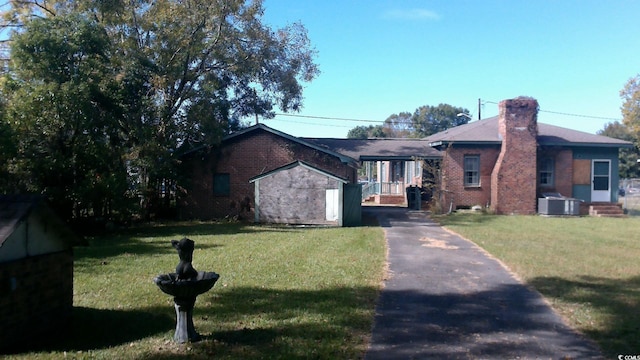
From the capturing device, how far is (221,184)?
2325cm

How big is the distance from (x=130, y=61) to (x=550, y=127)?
22114mm

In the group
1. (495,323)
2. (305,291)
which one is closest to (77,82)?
(305,291)

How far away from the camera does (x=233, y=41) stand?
2250 centimetres

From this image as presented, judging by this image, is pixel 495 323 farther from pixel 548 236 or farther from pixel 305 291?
pixel 548 236

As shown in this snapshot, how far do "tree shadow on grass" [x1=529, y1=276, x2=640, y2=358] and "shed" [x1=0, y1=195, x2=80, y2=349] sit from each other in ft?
21.6

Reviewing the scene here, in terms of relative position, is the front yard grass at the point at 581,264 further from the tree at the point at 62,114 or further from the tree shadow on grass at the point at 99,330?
the tree at the point at 62,114

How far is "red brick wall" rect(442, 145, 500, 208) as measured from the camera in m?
25.5

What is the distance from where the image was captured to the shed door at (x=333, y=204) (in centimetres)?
2023

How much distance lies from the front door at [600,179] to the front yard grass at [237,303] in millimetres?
16800

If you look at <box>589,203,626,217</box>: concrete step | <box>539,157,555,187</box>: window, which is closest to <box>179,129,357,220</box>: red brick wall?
<box>539,157,555,187</box>: window

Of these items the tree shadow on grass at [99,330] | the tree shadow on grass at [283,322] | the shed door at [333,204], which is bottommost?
the tree shadow on grass at [99,330]

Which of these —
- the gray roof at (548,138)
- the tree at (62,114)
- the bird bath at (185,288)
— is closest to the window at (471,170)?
the gray roof at (548,138)

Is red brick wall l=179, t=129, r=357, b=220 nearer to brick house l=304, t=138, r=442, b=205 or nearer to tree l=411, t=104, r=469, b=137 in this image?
brick house l=304, t=138, r=442, b=205

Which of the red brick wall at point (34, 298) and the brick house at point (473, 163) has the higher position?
the brick house at point (473, 163)
